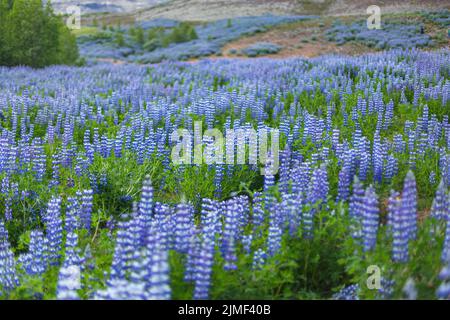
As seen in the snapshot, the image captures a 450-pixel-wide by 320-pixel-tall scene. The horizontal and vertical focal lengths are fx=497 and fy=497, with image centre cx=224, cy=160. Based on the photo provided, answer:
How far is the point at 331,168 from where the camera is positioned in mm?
4641

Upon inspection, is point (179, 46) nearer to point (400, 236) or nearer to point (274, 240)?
point (274, 240)

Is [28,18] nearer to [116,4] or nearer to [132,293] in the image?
[132,293]

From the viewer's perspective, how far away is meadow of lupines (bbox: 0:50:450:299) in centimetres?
275

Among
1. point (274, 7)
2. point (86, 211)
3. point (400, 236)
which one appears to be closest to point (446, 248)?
point (400, 236)

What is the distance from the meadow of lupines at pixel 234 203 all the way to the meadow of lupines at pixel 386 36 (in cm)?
733

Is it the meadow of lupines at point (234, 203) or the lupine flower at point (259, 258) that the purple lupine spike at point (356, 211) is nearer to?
the meadow of lupines at point (234, 203)

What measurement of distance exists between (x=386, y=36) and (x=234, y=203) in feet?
55.9

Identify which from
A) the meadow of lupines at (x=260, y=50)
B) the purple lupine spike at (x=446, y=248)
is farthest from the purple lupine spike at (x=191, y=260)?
the meadow of lupines at (x=260, y=50)

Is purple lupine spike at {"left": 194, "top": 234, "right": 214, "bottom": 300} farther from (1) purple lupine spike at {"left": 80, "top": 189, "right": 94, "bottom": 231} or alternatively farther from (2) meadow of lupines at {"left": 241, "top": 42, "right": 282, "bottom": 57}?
(2) meadow of lupines at {"left": 241, "top": 42, "right": 282, "bottom": 57}

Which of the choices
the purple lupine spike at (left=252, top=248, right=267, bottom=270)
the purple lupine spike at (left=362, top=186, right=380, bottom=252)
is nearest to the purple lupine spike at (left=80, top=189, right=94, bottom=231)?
the purple lupine spike at (left=252, top=248, right=267, bottom=270)

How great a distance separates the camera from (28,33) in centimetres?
1576

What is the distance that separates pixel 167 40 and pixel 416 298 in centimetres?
3060

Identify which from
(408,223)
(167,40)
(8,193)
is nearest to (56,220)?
(8,193)

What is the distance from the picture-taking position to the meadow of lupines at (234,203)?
2.75 m
